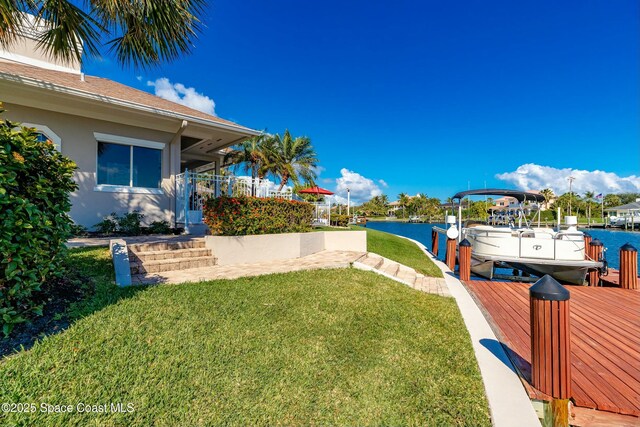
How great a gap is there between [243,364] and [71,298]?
2.49 meters

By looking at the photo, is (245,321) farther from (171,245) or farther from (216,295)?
(171,245)

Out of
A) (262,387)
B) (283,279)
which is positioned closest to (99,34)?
(283,279)

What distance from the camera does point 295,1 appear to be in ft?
41.0

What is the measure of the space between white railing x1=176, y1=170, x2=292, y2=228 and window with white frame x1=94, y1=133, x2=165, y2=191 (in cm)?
97

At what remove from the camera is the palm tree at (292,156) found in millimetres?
23688

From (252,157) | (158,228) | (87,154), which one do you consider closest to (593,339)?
(158,228)

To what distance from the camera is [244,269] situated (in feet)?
20.0

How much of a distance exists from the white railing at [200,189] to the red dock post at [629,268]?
10.0 meters

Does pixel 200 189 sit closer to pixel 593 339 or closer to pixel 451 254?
pixel 451 254

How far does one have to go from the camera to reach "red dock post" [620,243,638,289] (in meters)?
6.63

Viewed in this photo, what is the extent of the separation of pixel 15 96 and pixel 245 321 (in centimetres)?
894

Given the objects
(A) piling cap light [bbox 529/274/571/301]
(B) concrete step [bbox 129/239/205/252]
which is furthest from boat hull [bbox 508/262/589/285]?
(B) concrete step [bbox 129/239/205/252]

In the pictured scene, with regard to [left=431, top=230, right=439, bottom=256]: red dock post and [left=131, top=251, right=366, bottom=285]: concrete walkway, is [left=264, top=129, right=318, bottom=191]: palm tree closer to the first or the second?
[left=431, top=230, right=439, bottom=256]: red dock post

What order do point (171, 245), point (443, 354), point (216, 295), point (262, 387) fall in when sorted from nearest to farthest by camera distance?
point (262, 387), point (443, 354), point (216, 295), point (171, 245)
